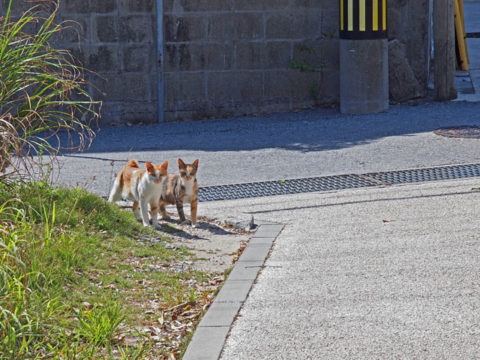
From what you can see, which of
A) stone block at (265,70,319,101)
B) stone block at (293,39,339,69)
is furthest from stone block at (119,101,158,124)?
stone block at (293,39,339,69)

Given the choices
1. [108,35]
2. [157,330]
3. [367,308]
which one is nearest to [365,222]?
[367,308]

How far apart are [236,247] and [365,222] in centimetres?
116

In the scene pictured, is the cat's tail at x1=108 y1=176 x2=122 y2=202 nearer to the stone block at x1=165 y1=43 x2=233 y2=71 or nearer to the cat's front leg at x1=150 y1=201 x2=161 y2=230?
the cat's front leg at x1=150 y1=201 x2=161 y2=230

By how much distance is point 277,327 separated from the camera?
4855 millimetres

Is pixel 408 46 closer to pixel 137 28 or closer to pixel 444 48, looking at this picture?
pixel 444 48

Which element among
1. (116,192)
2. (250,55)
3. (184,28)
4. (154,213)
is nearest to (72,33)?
(184,28)

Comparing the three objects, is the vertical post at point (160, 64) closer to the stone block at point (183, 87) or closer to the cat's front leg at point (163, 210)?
the stone block at point (183, 87)

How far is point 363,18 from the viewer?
12.0 metres

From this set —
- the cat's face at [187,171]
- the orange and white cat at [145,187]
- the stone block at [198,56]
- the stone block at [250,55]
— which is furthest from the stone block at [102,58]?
the cat's face at [187,171]

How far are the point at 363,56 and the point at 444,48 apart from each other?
1.37 metres

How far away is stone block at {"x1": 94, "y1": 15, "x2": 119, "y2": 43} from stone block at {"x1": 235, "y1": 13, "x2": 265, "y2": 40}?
5.69 feet

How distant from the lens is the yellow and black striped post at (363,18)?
39.1 ft

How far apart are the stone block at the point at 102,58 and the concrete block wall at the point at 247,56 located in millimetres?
740

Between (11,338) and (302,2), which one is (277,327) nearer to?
(11,338)
